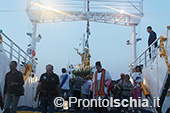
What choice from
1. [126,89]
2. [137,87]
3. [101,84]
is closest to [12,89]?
[101,84]

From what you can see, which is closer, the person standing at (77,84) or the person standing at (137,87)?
the person standing at (137,87)

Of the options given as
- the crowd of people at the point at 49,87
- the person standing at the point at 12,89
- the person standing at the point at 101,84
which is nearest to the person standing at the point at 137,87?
the crowd of people at the point at 49,87

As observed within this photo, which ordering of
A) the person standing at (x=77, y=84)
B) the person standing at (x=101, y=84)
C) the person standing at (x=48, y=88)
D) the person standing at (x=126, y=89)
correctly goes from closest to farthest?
the person standing at (x=48, y=88) < the person standing at (x=101, y=84) < the person standing at (x=126, y=89) < the person standing at (x=77, y=84)

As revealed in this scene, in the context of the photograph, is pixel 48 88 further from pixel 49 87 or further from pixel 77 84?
pixel 77 84

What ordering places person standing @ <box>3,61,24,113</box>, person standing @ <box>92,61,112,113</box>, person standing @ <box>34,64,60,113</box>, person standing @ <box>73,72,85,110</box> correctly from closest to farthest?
person standing @ <box>3,61,24,113</box>, person standing @ <box>34,64,60,113</box>, person standing @ <box>92,61,112,113</box>, person standing @ <box>73,72,85,110</box>

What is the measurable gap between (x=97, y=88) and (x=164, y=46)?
2049mm

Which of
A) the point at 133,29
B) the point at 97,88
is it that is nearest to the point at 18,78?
the point at 97,88

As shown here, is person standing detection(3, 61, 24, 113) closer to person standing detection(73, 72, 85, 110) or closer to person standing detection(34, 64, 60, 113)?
person standing detection(34, 64, 60, 113)

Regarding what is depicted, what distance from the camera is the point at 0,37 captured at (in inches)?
257

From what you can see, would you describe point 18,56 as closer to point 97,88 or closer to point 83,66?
point 97,88

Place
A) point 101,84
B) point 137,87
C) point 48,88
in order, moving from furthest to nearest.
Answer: point 137,87
point 101,84
point 48,88

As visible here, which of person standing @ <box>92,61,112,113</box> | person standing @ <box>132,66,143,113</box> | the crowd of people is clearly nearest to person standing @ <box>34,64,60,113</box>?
the crowd of people

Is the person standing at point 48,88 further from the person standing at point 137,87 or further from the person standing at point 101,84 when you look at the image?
the person standing at point 137,87

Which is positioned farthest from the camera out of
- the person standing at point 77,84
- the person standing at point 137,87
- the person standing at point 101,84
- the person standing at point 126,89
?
the person standing at point 77,84
